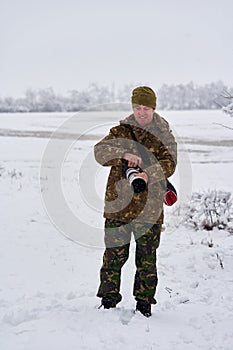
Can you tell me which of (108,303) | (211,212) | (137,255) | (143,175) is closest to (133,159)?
(143,175)

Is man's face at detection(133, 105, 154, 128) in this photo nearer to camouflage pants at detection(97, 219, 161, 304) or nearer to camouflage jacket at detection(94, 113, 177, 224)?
camouflage jacket at detection(94, 113, 177, 224)

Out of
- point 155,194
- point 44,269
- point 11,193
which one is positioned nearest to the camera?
point 155,194

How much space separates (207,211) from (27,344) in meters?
5.27

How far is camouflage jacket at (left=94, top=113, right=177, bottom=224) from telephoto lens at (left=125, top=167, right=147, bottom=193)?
0.14 meters

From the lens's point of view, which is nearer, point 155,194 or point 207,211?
point 155,194

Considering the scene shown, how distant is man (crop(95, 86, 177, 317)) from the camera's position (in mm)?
3553

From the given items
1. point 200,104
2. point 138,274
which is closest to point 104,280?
point 138,274

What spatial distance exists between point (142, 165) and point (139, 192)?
26 centimetres

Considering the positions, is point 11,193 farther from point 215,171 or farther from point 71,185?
point 215,171

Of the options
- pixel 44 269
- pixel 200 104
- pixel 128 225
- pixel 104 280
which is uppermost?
pixel 200 104

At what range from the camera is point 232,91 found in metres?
6.18

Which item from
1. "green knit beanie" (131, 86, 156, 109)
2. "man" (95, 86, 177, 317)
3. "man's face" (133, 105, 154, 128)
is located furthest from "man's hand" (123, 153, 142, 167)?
"green knit beanie" (131, 86, 156, 109)

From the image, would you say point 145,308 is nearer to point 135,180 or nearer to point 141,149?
point 135,180

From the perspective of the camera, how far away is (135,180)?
3330 millimetres
